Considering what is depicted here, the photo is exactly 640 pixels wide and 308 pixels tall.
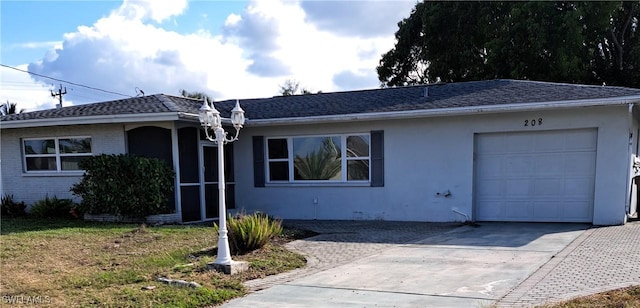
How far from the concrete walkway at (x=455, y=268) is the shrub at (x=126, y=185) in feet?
13.3

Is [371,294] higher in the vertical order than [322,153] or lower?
lower

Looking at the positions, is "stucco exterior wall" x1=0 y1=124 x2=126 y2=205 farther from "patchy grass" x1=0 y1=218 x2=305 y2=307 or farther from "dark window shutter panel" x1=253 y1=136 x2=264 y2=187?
"dark window shutter panel" x1=253 y1=136 x2=264 y2=187

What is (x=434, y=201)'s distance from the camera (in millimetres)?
11570

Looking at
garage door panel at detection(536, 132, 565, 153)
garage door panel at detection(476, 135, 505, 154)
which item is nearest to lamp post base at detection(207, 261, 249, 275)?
garage door panel at detection(476, 135, 505, 154)

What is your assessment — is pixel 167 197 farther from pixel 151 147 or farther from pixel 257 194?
pixel 257 194

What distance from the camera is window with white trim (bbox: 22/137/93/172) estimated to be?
12320 mm

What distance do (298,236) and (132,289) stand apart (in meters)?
4.45

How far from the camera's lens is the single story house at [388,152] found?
10305 millimetres

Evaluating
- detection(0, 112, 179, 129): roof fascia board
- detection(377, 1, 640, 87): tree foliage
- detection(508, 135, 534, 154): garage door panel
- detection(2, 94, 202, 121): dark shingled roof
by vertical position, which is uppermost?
detection(377, 1, 640, 87): tree foliage

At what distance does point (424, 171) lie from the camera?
1160 centimetres

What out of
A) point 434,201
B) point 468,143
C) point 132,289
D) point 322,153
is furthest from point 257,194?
point 132,289

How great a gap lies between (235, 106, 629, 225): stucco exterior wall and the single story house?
26mm

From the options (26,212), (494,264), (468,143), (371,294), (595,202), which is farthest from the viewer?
(26,212)

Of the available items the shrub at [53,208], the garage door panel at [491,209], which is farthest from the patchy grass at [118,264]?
the garage door panel at [491,209]
